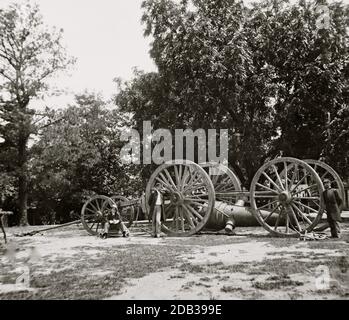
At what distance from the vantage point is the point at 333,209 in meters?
10.7

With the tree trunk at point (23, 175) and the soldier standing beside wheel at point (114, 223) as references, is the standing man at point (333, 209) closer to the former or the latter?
the soldier standing beside wheel at point (114, 223)

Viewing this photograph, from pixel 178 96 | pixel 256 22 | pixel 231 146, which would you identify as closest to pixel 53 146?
pixel 178 96

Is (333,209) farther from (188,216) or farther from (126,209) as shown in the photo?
(126,209)

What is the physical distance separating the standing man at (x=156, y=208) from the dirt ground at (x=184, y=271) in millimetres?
2383

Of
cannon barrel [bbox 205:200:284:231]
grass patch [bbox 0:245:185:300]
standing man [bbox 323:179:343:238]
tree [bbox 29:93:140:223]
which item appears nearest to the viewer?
grass patch [bbox 0:245:185:300]

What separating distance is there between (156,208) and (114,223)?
155 cm

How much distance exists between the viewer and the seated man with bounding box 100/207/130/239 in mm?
13367

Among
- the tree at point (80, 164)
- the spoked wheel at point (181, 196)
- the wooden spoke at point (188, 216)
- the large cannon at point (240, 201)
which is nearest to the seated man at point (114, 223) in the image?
the large cannon at point (240, 201)

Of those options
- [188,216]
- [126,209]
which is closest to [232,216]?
[188,216]

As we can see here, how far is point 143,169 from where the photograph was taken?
22.0 m

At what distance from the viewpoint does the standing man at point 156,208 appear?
13.0 meters

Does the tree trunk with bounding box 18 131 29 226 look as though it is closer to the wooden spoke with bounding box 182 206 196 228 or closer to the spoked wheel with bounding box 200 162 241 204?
the spoked wheel with bounding box 200 162 241 204

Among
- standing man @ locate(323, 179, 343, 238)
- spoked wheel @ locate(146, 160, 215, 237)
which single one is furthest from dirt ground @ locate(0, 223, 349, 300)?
spoked wheel @ locate(146, 160, 215, 237)

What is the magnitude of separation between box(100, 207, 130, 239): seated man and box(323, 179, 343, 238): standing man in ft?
20.1
